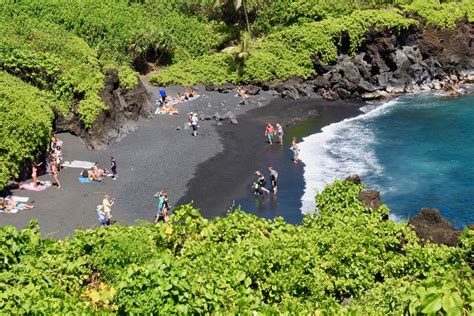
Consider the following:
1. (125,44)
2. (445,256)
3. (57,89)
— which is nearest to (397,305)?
(445,256)

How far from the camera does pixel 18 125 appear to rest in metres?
29.6

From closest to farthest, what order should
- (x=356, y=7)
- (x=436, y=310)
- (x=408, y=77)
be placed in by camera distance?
(x=436, y=310), (x=408, y=77), (x=356, y=7)

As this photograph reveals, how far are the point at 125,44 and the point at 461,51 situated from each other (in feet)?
105

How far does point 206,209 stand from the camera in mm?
28422

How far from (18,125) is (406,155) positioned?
2332 centimetres

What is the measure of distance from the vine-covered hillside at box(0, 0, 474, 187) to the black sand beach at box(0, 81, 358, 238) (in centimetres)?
390

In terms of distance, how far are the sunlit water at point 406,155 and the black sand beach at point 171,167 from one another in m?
3.23

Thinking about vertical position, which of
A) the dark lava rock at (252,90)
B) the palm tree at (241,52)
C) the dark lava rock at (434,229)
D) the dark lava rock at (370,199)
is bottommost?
the dark lava rock at (252,90)

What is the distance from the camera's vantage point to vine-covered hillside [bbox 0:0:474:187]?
37219 mm

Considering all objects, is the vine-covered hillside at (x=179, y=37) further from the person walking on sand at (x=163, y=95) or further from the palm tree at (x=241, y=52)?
the person walking on sand at (x=163, y=95)

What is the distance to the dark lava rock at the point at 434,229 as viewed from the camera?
19750mm

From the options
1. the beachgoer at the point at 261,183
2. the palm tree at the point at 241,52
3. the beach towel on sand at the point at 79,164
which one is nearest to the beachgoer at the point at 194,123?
the beach towel on sand at the point at 79,164

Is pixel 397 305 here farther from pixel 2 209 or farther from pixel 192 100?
pixel 192 100

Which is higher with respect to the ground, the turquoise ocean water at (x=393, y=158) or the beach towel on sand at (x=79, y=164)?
the beach towel on sand at (x=79, y=164)
